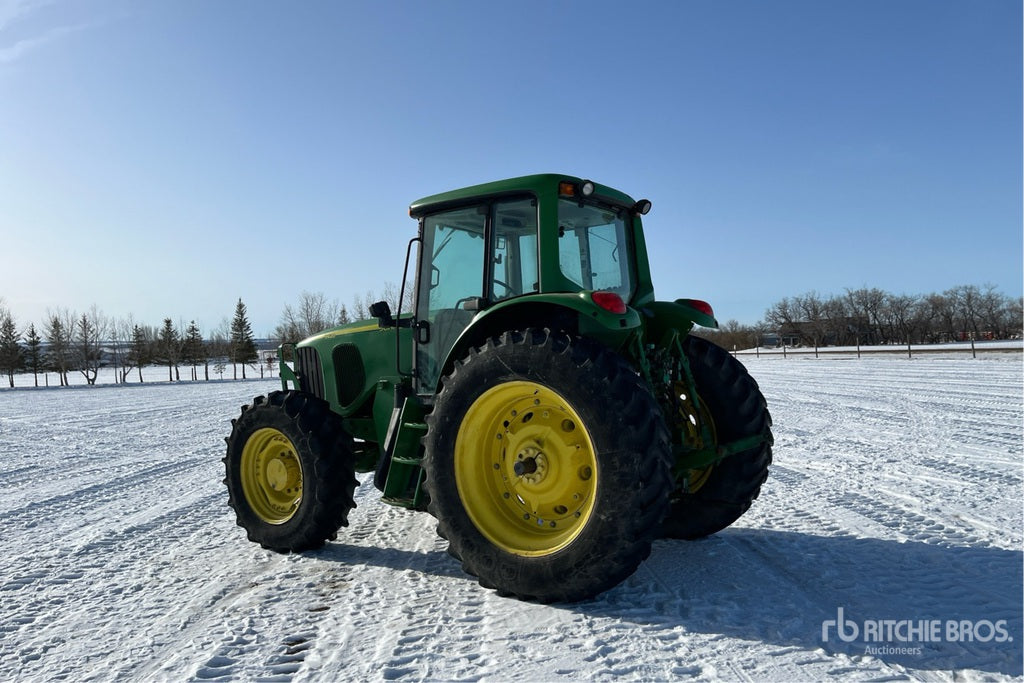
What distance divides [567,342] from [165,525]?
3.72m

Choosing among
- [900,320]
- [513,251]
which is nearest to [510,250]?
[513,251]

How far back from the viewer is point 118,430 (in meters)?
12.5

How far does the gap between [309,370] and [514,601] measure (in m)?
2.74

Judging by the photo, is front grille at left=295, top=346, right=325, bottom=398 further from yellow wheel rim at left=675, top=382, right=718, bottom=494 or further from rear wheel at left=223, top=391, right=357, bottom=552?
yellow wheel rim at left=675, top=382, right=718, bottom=494

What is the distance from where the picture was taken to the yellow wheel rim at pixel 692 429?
4.06m

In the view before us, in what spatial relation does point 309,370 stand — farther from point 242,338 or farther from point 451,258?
point 242,338

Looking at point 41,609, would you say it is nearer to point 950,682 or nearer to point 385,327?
point 385,327

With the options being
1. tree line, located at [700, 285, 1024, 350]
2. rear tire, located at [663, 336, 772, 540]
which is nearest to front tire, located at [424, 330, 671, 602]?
rear tire, located at [663, 336, 772, 540]

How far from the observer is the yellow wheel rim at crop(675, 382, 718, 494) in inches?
160

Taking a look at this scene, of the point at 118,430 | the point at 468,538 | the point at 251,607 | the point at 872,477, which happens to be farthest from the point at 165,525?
the point at 118,430

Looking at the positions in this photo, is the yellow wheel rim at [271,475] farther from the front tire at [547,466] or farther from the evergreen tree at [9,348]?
the evergreen tree at [9,348]

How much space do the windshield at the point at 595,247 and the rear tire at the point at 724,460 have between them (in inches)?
29.6

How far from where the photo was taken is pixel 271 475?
4.47m

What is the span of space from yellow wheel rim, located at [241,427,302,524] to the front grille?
60 cm
